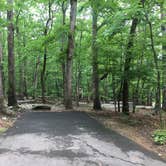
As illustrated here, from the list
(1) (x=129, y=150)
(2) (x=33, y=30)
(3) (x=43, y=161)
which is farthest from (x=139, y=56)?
(2) (x=33, y=30)

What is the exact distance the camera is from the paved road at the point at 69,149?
4492mm

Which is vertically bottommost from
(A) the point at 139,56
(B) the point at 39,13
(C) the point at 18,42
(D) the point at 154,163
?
(D) the point at 154,163

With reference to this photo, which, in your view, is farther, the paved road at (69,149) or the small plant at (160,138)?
the small plant at (160,138)

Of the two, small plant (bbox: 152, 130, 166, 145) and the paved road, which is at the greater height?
the paved road

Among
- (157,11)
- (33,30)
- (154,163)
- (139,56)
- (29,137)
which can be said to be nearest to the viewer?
(154,163)

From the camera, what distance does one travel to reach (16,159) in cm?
446

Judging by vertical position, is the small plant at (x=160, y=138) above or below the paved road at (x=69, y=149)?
below

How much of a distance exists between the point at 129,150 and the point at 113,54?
21.7ft

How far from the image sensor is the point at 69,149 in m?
5.29

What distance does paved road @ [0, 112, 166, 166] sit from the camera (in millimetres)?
4492

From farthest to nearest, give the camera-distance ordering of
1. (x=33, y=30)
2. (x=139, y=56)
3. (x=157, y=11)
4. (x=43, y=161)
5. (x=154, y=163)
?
1. (x=33, y=30)
2. (x=139, y=56)
3. (x=157, y=11)
4. (x=154, y=163)
5. (x=43, y=161)

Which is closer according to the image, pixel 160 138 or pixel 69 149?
pixel 69 149

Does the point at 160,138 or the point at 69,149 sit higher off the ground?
the point at 69,149

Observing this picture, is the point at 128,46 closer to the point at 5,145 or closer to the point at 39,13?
the point at 5,145
